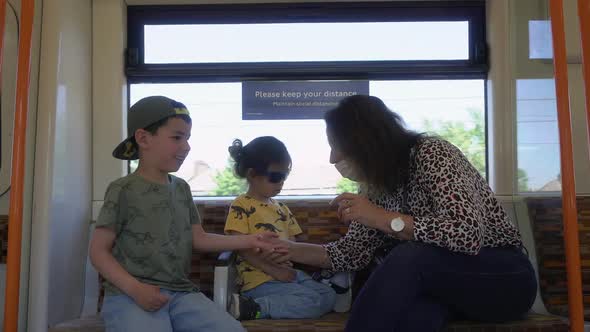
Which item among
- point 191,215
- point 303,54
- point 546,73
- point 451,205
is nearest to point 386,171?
point 451,205

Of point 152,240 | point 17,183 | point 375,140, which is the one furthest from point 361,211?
point 17,183

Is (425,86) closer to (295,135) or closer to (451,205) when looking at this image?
(295,135)

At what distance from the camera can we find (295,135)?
12.7 ft

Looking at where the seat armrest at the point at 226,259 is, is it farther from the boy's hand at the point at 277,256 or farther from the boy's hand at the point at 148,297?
the boy's hand at the point at 148,297

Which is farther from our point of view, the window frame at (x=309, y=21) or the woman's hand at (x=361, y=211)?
the window frame at (x=309, y=21)

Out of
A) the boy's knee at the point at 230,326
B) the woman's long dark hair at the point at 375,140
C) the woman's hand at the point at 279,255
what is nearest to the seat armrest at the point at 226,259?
the woman's hand at the point at 279,255

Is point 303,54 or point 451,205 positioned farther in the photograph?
point 303,54

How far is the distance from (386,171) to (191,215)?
84cm

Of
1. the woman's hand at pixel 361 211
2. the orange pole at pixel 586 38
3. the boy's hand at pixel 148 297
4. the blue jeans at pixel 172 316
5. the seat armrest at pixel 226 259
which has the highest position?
the orange pole at pixel 586 38

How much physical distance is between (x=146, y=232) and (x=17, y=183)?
52 cm

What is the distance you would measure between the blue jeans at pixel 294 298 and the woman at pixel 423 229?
54 cm

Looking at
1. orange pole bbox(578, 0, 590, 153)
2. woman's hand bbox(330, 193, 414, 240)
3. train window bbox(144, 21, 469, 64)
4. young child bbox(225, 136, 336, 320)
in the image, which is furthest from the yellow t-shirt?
orange pole bbox(578, 0, 590, 153)

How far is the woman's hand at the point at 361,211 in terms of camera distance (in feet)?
7.97

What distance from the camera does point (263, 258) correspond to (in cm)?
298
